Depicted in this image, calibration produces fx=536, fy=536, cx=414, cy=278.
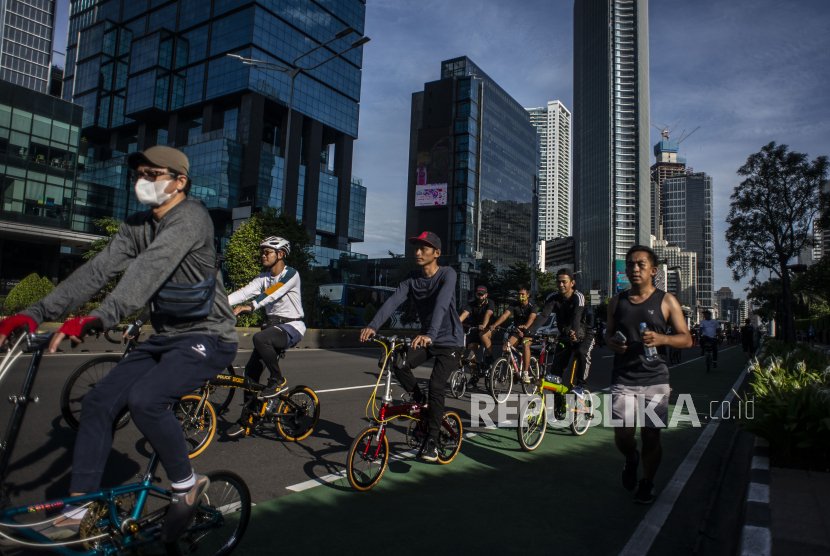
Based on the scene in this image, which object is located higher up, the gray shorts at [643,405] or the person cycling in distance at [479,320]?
the person cycling in distance at [479,320]

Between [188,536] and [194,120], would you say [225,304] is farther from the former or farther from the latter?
[194,120]

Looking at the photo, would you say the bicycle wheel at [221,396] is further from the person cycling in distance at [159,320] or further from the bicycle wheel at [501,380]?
the bicycle wheel at [501,380]

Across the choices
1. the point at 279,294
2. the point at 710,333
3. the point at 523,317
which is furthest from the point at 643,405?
the point at 710,333

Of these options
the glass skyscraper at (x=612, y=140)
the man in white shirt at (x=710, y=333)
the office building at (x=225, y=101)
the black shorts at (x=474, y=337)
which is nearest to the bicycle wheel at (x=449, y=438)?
the black shorts at (x=474, y=337)

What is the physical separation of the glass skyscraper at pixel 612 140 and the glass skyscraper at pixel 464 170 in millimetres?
54041

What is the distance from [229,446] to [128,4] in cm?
10085

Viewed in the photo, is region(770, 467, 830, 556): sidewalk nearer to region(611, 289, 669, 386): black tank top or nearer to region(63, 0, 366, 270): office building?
region(611, 289, 669, 386): black tank top

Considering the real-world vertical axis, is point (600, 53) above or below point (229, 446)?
above

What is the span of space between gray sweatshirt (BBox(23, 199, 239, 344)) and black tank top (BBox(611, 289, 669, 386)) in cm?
281

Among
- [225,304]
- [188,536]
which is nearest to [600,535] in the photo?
[188,536]

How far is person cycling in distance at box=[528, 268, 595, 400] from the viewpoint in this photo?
6664mm

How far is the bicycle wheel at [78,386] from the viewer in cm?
470

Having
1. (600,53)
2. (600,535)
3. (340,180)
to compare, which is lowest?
(600,535)

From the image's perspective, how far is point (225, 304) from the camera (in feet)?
8.40
